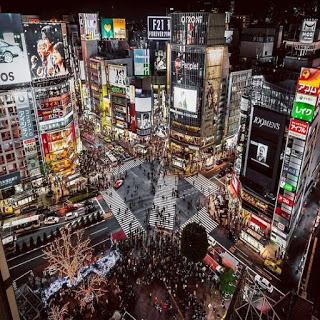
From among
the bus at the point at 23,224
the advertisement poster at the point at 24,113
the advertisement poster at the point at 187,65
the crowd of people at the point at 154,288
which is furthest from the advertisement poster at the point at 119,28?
the crowd of people at the point at 154,288

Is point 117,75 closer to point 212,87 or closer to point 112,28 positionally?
point 112,28

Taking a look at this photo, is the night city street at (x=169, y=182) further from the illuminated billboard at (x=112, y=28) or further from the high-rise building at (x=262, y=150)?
the illuminated billboard at (x=112, y=28)

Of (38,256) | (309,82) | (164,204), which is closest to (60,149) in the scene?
(38,256)

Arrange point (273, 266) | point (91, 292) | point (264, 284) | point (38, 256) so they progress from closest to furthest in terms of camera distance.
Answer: point (91, 292), point (264, 284), point (273, 266), point (38, 256)

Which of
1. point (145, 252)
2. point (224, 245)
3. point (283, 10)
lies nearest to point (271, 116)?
point (224, 245)

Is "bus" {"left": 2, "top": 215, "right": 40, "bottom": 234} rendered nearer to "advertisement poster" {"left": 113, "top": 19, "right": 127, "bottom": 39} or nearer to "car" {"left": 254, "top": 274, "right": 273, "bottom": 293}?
"car" {"left": 254, "top": 274, "right": 273, "bottom": 293}

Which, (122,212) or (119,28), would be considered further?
(119,28)

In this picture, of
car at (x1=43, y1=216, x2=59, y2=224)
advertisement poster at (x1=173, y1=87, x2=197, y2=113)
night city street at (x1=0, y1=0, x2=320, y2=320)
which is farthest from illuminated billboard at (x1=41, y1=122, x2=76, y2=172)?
advertisement poster at (x1=173, y1=87, x2=197, y2=113)
